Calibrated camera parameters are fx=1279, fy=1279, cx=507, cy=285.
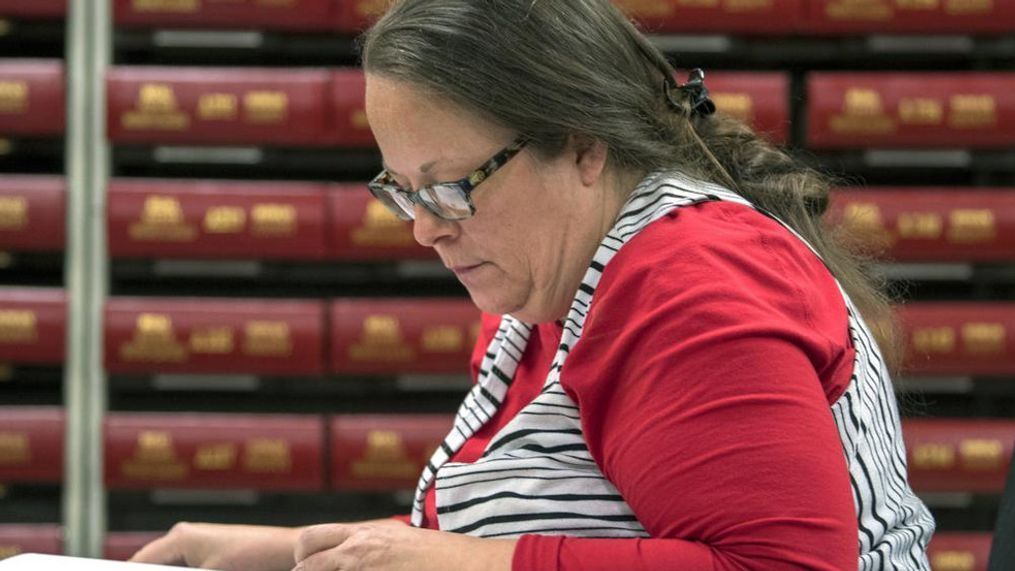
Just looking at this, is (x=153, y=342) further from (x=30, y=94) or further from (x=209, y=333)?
(x=30, y=94)

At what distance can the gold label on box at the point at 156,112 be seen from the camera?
2.33 meters

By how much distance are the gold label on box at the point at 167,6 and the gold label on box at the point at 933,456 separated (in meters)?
1.56

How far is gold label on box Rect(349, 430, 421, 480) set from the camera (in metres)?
2.37

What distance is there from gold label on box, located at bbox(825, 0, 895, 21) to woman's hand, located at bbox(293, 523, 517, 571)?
5.61 ft

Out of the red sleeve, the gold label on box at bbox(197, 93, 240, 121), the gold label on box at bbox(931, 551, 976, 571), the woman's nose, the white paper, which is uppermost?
the gold label on box at bbox(197, 93, 240, 121)

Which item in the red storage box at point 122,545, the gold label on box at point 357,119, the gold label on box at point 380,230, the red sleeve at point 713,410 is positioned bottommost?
the red storage box at point 122,545

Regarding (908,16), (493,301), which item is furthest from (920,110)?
(493,301)

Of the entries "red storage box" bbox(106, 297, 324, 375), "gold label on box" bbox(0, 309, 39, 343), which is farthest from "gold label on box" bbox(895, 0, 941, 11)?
"gold label on box" bbox(0, 309, 39, 343)

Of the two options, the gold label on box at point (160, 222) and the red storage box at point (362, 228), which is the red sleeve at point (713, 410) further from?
the gold label on box at point (160, 222)

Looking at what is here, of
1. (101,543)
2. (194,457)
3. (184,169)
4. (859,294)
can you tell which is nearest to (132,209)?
(184,169)

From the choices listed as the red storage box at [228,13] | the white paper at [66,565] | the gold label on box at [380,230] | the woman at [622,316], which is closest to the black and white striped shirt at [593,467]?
the woman at [622,316]

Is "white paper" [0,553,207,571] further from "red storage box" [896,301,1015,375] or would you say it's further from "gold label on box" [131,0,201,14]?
"red storage box" [896,301,1015,375]

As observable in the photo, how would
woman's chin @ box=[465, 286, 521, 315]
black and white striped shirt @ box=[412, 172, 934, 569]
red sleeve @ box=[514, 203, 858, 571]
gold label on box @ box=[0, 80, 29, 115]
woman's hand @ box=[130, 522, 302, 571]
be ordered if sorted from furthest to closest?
gold label on box @ box=[0, 80, 29, 115] → woman's hand @ box=[130, 522, 302, 571] → woman's chin @ box=[465, 286, 521, 315] → black and white striped shirt @ box=[412, 172, 934, 569] → red sleeve @ box=[514, 203, 858, 571]

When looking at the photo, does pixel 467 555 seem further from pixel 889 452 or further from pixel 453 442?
pixel 889 452
